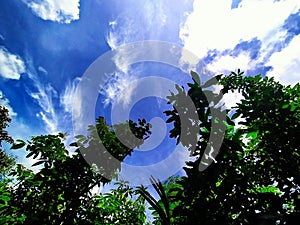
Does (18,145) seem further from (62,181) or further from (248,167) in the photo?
(248,167)

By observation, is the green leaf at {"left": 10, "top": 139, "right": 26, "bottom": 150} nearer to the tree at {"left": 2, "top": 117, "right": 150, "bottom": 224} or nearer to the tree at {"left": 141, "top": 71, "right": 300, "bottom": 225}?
the tree at {"left": 2, "top": 117, "right": 150, "bottom": 224}

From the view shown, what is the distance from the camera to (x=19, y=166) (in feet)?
15.9

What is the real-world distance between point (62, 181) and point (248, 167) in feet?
10.4

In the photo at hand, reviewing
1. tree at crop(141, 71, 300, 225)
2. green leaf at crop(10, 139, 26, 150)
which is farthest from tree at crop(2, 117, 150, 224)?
tree at crop(141, 71, 300, 225)

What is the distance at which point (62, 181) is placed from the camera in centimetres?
387

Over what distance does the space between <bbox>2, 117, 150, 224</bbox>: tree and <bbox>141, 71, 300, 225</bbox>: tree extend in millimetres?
1263

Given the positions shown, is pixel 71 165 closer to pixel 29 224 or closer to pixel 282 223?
pixel 29 224

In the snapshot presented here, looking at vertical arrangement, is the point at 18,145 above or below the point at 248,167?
above

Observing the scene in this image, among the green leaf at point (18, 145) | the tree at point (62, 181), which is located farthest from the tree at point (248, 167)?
the green leaf at point (18, 145)

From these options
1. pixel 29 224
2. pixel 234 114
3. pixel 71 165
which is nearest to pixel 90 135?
pixel 71 165

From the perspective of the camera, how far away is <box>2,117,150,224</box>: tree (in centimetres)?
382

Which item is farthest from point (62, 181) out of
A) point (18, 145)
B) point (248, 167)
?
point (248, 167)

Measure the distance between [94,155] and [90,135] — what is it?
1.76ft

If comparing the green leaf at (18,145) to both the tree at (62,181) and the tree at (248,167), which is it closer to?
the tree at (62,181)
